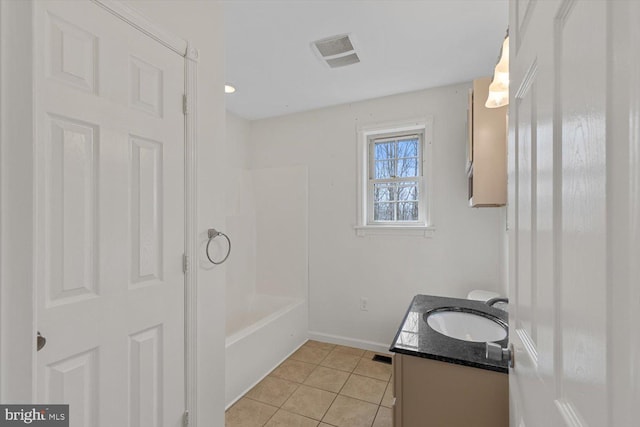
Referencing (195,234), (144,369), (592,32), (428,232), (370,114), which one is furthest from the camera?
(370,114)

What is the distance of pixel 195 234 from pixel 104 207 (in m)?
0.43

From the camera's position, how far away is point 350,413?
2.09m

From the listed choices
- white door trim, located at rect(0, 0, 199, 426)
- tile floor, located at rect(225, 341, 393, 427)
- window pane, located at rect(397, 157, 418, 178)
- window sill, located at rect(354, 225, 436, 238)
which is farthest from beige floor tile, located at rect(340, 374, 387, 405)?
white door trim, located at rect(0, 0, 199, 426)

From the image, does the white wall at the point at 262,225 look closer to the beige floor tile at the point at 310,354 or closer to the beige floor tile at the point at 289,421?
the beige floor tile at the point at 310,354

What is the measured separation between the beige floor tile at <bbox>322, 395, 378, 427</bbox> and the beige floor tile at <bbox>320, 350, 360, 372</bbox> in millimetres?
457

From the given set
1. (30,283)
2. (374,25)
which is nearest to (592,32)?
(30,283)

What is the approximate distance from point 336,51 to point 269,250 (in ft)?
7.27

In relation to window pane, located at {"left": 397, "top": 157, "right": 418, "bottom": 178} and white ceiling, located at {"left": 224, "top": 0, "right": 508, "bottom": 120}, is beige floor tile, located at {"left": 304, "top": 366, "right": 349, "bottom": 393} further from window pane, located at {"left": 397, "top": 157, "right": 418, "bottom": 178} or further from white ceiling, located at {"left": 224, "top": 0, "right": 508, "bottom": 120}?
white ceiling, located at {"left": 224, "top": 0, "right": 508, "bottom": 120}

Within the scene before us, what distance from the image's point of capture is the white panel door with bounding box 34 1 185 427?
38.1 inches

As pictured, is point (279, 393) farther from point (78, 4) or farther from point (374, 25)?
point (374, 25)

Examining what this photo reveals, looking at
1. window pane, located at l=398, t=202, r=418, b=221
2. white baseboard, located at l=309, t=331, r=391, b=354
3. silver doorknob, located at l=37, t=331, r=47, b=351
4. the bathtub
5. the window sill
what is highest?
window pane, located at l=398, t=202, r=418, b=221

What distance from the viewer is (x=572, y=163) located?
44cm

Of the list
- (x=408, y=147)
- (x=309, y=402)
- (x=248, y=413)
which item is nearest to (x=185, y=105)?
(x=248, y=413)

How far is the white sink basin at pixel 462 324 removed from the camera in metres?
1.58
